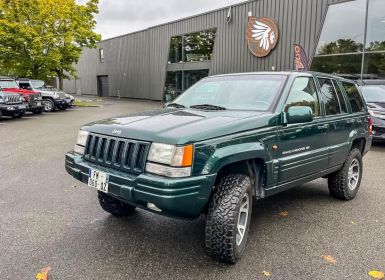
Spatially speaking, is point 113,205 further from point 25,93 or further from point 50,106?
point 50,106

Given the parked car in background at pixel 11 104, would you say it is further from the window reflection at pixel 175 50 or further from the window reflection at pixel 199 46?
the window reflection at pixel 175 50

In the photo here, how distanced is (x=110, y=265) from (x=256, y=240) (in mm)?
1498

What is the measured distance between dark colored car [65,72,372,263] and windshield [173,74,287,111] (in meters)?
0.01

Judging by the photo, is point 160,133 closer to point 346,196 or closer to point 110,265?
point 110,265

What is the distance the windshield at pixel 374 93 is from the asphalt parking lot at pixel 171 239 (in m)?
4.88

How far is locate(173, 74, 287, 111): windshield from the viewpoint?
3777mm

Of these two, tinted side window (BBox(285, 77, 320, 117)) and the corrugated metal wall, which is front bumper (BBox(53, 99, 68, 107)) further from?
tinted side window (BBox(285, 77, 320, 117))

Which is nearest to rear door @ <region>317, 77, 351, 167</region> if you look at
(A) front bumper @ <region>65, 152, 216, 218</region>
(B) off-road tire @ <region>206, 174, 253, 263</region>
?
(B) off-road tire @ <region>206, 174, 253, 263</region>

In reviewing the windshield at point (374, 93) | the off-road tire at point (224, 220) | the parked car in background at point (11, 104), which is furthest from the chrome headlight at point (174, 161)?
the parked car in background at point (11, 104)

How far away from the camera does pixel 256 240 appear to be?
361 cm

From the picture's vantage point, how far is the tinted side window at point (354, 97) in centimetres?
504

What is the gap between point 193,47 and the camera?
84.1 feet

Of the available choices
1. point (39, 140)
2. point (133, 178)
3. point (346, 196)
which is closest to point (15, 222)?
point (133, 178)

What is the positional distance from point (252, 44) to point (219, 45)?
303 centimetres
